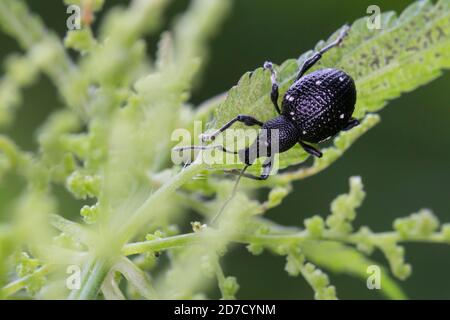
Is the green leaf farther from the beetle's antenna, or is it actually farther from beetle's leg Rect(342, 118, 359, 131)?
beetle's leg Rect(342, 118, 359, 131)

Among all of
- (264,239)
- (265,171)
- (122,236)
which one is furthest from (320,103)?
(122,236)

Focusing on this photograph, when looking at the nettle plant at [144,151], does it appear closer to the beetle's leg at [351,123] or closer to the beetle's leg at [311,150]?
the beetle's leg at [311,150]

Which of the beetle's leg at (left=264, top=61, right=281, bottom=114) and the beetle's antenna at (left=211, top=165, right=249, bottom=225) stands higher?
the beetle's leg at (left=264, top=61, right=281, bottom=114)

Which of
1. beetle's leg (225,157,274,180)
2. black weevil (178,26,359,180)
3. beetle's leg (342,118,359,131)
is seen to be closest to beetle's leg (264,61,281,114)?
black weevil (178,26,359,180)

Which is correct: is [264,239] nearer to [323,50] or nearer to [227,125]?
[227,125]

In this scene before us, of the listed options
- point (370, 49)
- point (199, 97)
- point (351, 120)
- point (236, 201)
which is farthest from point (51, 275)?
point (199, 97)

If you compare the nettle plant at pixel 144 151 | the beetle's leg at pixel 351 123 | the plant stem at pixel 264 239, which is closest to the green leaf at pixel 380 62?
the nettle plant at pixel 144 151

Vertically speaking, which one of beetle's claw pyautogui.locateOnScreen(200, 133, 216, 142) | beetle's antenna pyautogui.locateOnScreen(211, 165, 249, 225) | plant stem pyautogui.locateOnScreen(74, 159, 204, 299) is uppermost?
beetle's antenna pyautogui.locateOnScreen(211, 165, 249, 225)
